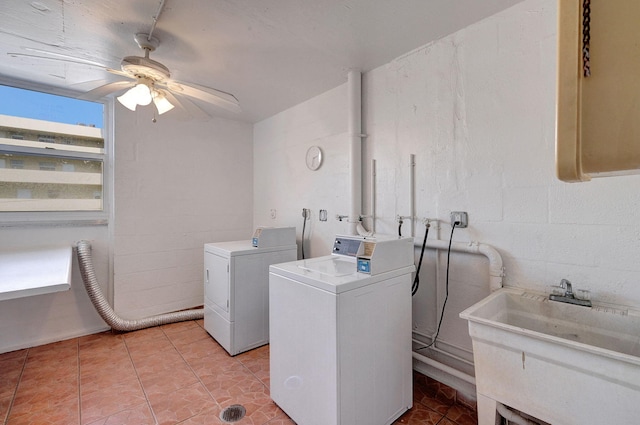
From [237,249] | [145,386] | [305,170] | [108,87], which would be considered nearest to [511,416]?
[237,249]

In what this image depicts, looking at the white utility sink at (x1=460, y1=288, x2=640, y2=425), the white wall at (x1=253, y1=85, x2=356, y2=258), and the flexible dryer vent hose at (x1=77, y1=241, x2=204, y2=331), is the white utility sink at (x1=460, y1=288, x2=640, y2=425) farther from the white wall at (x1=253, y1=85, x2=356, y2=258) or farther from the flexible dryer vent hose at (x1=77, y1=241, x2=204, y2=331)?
the flexible dryer vent hose at (x1=77, y1=241, x2=204, y2=331)

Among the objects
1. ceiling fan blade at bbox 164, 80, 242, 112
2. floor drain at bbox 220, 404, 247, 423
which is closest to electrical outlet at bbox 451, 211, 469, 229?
ceiling fan blade at bbox 164, 80, 242, 112

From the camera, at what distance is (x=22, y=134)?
2.72 m

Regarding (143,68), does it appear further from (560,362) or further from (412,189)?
(560,362)

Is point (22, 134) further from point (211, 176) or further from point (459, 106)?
point (459, 106)

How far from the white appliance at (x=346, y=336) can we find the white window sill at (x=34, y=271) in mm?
1471

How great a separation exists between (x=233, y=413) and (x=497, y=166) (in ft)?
7.56

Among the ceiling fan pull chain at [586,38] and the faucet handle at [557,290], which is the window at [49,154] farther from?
the faucet handle at [557,290]

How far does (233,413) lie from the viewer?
1863mm

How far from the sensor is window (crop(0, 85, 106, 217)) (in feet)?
8.75

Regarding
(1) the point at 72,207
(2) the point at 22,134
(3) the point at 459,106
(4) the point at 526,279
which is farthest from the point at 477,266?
(2) the point at 22,134

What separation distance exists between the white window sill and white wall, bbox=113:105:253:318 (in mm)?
590

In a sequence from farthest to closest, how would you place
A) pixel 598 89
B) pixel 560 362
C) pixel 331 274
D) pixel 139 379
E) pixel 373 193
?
pixel 373 193 → pixel 139 379 → pixel 331 274 → pixel 560 362 → pixel 598 89

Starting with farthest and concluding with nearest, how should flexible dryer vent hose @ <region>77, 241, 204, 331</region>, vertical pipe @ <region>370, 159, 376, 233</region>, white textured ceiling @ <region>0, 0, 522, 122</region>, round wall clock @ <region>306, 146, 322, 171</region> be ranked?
round wall clock @ <region>306, 146, 322, 171</region>
flexible dryer vent hose @ <region>77, 241, 204, 331</region>
vertical pipe @ <region>370, 159, 376, 233</region>
white textured ceiling @ <region>0, 0, 522, 122</region>
